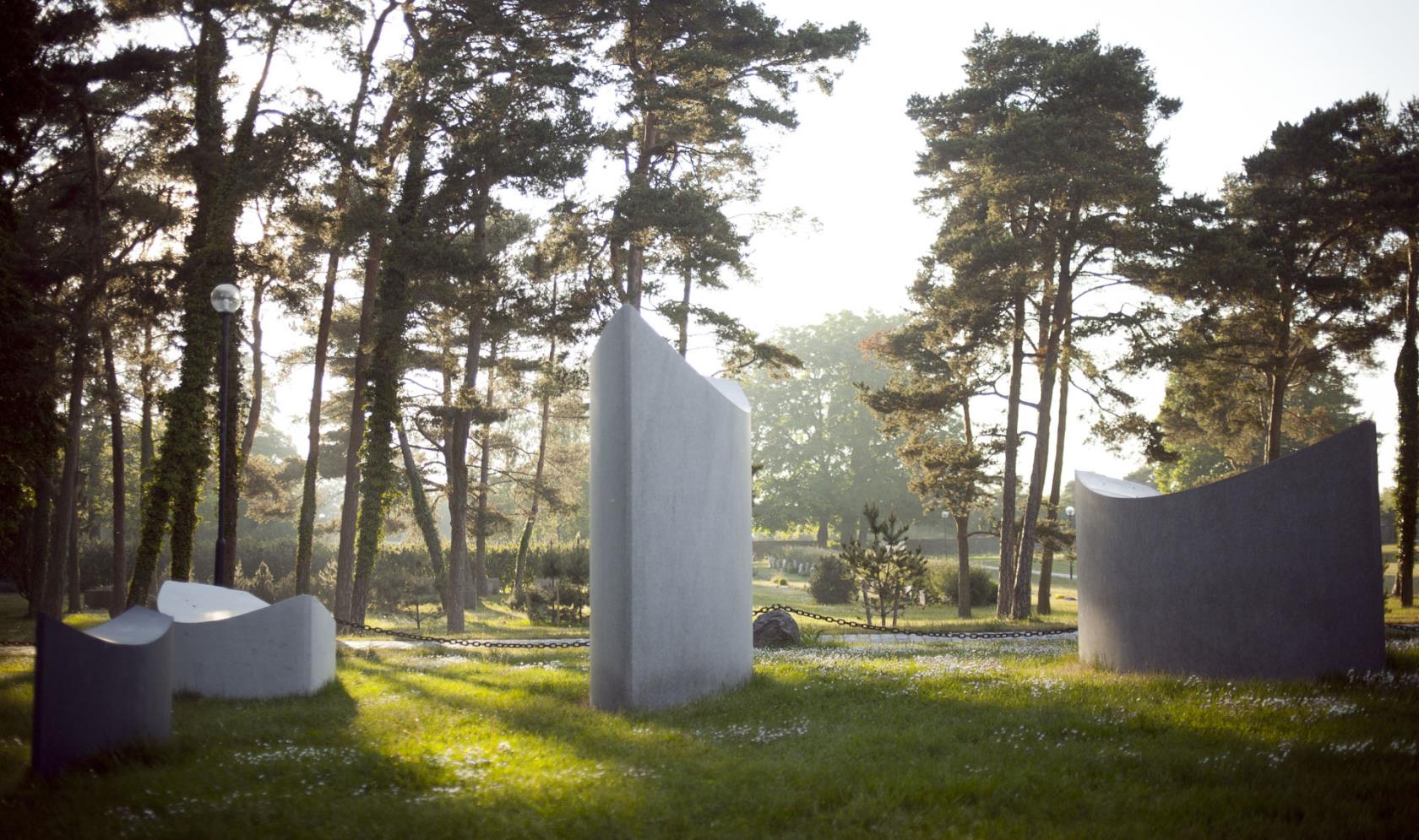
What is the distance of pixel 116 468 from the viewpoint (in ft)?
80.8

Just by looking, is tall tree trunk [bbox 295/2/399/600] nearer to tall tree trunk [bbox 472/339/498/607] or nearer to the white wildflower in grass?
tall tree trunk [bbox 472/339/498/607]

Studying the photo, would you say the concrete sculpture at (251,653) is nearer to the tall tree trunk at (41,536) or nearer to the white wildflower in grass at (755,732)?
the white wildflower in grass at (755,732)

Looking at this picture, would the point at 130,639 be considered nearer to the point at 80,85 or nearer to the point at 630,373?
the point at 630,373

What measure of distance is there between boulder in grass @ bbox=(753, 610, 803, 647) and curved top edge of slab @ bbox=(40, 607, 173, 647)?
9.27 meters

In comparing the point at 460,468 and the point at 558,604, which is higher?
the point at 460,468

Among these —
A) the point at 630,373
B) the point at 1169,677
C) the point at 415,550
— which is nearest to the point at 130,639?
the point at 630,373

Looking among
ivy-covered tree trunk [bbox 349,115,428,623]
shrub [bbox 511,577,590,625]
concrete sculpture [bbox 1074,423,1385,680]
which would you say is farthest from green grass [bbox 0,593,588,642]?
concrete sculpture [bbox 1074,423,1385,680]

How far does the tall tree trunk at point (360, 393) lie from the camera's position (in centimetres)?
2167

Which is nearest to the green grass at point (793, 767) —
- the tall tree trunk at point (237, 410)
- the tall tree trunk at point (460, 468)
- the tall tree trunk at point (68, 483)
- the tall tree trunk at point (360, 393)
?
the tall tree trunk at point (237, 410)

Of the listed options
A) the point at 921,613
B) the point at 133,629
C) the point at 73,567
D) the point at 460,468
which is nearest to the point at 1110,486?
the point at 133,629

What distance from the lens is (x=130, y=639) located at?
774 cm

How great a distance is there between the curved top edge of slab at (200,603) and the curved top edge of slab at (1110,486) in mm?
9837

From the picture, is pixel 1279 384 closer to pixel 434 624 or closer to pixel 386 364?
pixel 386 364

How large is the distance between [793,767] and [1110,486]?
708 centimetres
